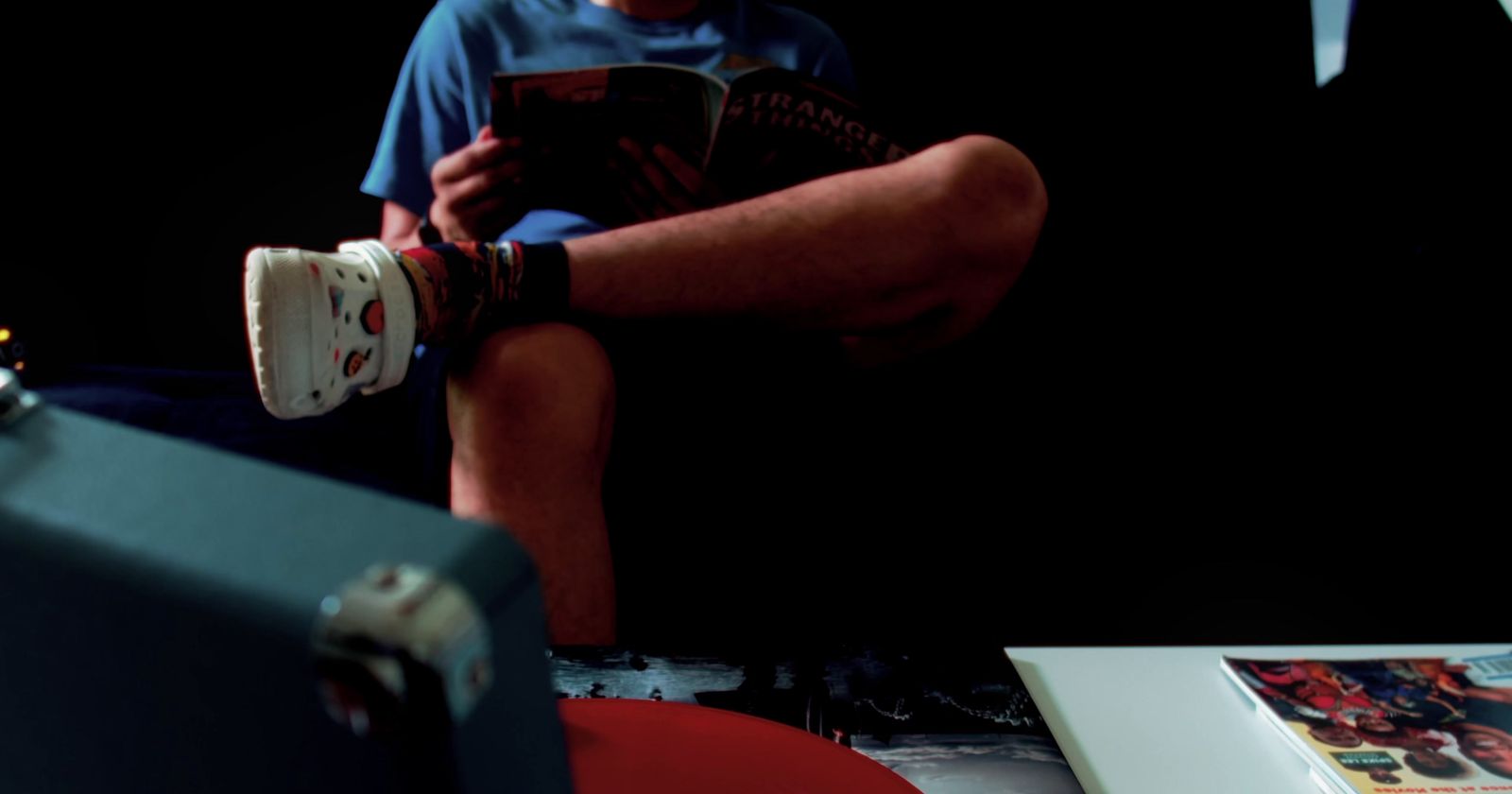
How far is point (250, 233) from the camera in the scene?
3.85 ft

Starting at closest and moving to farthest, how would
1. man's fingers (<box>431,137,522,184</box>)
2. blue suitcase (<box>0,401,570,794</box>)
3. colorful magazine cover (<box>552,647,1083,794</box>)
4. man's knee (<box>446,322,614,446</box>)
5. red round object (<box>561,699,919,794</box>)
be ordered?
blue suitcase (<box>0,401,570,794</box>), red round object (<box>561,699,919,794</box>), colorful magazine cover (<box>552,647,1083,794</box>), man's knee (<box>446,322,614,446</box>), man's fingers (<box>431,137,522,184</box>)

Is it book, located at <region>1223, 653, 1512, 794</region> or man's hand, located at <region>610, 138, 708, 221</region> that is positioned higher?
man's hand, located at <region>610, 138, 708, 221</region>

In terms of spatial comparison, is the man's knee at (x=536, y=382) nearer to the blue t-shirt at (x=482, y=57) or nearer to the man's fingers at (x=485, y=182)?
the man's fingers at (x=485, y=182)

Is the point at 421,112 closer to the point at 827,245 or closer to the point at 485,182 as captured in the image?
the point at 485,182

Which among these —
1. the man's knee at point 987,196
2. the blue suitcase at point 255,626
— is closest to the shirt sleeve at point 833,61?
the man's knee at point 987,196

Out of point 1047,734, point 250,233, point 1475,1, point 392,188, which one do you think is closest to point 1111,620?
point 1047,734

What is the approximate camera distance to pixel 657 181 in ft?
3.33

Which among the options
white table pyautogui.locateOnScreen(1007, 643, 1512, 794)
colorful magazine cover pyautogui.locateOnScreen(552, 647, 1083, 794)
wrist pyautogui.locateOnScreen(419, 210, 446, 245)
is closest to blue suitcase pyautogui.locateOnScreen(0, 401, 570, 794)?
colorful magazine cover pyautogui.locateOnScreen(552, 647, 1083, 794)

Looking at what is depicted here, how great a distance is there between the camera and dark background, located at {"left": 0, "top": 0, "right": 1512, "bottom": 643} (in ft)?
3.24

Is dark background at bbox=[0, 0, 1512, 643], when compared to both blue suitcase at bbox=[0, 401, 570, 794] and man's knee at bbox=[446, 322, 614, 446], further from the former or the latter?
blue suitcase at bbox=[0, 401, 570, 794]

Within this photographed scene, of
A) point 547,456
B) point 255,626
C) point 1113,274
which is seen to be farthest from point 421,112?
point 255,626

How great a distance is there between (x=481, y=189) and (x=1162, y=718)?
80 cm

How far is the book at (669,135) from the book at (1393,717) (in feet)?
1.98

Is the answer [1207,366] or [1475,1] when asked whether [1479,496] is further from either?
[1475,1]
